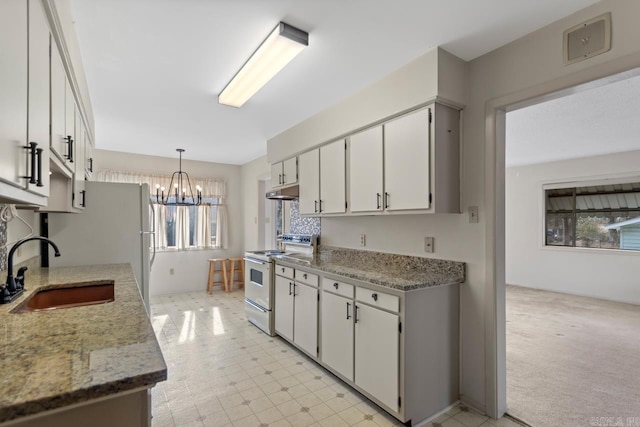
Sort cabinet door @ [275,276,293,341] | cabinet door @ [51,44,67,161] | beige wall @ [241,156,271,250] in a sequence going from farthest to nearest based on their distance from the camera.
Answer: beige wall @ [241,156,271,250] → cabinet door @ [275,276,293,341] → cabinet door @ [51,44,67,161]

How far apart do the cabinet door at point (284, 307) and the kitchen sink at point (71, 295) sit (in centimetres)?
161

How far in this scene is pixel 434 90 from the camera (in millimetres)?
2139

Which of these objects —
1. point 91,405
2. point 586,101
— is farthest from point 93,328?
point 586,101

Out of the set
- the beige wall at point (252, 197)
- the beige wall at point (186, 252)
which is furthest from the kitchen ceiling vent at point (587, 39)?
the beige wall at point (186, 252)

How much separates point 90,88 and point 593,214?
7.77 m

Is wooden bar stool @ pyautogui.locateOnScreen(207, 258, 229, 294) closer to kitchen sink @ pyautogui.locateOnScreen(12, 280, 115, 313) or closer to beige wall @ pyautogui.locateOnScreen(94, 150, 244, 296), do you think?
beige wall @ pyautogui.locateOnScreen(94, 150, 244, 296)

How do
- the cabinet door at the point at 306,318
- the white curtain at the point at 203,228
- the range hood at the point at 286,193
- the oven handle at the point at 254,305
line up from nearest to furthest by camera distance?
1. the cabinet door at the point at 306,318
2. the oven handle at the point at 254,305
3. the range hood at the point at 286,193
4. the white curtain at the point at 203,228

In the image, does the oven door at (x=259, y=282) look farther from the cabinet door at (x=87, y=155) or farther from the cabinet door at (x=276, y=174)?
the cabinet door at (x=87, y=155)

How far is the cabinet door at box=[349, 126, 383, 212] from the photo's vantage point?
2.61 metres

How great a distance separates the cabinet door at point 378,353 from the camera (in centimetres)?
205

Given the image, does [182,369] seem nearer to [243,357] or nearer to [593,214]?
[243,357]

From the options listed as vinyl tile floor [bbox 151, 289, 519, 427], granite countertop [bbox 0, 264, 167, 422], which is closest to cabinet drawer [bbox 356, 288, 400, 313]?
vinyl tile floor [bbox 151, 289, 519, 427]

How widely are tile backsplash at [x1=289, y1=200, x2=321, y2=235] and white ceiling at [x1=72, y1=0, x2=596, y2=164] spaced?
144 cm

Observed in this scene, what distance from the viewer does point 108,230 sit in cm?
309
